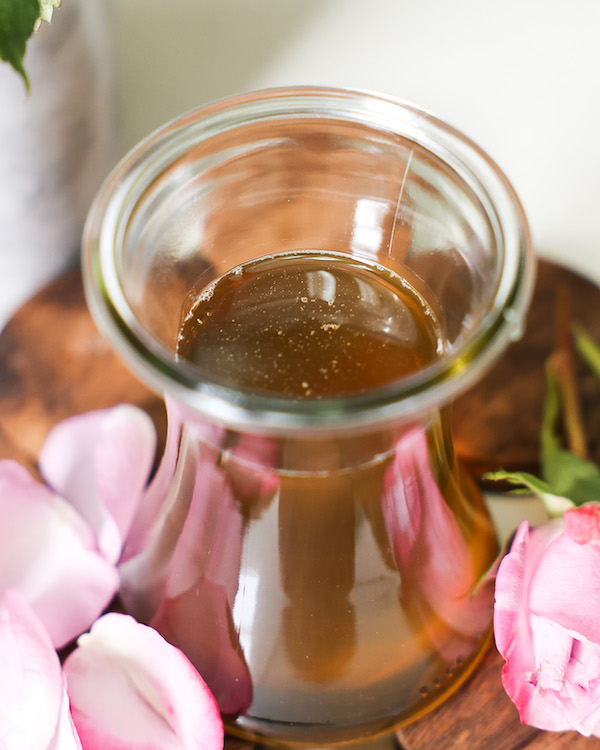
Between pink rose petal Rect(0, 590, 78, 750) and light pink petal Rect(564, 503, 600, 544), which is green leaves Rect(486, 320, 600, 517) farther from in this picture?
pink rose petal Rect(0, 590, 78, 750)

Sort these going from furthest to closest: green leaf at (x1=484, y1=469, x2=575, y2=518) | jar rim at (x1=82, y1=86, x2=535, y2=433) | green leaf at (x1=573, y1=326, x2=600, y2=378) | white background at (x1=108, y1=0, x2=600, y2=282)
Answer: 1. white background at (x1=108, y1=0, x2=600, y2=282)
2. green leaf at (x1=573, y1=326, x2=600, y2=378)
3. green leaf at (x1=484, y1=469, x2=575, y2=518)
4. jar rim at (x1=82, y1=86, x2=535, y2=433)

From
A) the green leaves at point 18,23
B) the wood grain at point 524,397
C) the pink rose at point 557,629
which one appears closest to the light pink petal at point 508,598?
the pink rose at point 557,629

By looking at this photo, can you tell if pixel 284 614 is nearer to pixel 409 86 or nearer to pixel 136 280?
pixel 136 280

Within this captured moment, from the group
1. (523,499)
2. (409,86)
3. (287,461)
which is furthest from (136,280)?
A: (409,86)

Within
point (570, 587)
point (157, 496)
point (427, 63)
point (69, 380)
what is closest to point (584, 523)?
point (570, 587)

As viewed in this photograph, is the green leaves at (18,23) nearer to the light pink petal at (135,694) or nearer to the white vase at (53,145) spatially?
the white vase at (53,145)

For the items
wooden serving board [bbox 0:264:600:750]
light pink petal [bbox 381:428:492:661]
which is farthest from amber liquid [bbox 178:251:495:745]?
wooden serving board [bbox 0:264:600:750]
